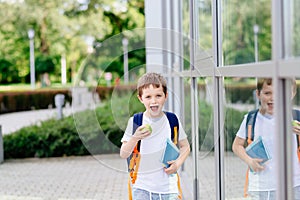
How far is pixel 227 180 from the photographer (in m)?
3.54

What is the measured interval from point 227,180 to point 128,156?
2.06 ft

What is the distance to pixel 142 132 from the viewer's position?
327 cm

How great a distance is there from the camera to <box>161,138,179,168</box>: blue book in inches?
130

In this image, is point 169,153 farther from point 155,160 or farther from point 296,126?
point 296,126

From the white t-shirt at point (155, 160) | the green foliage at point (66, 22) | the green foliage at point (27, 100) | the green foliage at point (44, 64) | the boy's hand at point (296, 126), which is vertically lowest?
the white t-shirt at point (155, 160)

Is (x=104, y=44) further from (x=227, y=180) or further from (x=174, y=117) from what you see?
(x=227, y=180)

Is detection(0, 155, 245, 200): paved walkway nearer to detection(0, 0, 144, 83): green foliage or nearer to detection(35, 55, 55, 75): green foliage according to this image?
detection(0, 0, 144, 83): green foliage

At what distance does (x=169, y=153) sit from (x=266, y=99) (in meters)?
0.95

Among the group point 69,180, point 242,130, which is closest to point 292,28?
point 242,130

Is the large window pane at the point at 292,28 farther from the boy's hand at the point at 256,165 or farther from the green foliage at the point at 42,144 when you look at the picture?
the green foliage at the point at 42,144

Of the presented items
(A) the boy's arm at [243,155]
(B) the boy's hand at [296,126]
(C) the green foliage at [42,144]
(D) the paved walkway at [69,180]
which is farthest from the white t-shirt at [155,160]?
(C) the green foliage at [42,144]

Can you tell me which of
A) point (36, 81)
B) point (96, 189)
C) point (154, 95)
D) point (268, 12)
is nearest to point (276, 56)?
point (268, 12)

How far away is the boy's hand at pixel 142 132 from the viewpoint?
10.7 feet

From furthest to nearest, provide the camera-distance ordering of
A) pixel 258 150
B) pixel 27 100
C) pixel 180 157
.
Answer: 1. pixel 27 100
2. pixel 180 157
3. pixel 258 150
